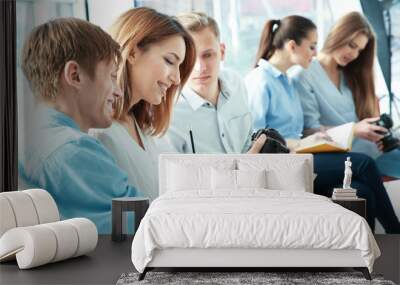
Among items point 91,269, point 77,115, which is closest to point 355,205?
point 91,269

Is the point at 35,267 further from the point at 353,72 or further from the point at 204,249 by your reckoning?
the point at 353,72

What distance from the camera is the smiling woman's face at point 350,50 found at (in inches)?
308

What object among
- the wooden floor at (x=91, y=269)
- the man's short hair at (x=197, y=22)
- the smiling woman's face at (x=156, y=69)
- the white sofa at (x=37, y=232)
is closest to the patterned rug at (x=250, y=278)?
the wooden floor at (x=91, y=269)

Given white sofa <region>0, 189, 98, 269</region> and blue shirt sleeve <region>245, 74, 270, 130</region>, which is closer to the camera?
white sofa <region>0, 189, 98, 269</region>

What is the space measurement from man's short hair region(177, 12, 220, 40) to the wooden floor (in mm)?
2619

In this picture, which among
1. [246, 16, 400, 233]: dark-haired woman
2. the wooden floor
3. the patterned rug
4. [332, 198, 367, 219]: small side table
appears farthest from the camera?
[246, 16, 400, 233]: dark-haired woman

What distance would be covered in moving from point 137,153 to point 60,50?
143 cm

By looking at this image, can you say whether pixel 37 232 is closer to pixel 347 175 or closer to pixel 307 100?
pixel 347 175

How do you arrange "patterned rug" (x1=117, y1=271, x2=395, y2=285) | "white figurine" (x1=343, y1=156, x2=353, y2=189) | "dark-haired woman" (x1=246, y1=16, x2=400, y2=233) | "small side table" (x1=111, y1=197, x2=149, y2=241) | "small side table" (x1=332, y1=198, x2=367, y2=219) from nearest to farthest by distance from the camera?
"patterned rug" (x1=117, y1=271, x2=395, y2=285), "small side table" (x1=332, y1=198, x2=367, y2=219), "small side table" (x1=111, y1=197, x2=149, y2=241), "white figurine" (x1=343, y1=156, x2=353, y2=189), "dark-haired woman" (x1=246, y1=16, x2=400, y2=233)

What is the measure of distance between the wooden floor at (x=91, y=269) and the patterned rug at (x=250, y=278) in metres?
0.20

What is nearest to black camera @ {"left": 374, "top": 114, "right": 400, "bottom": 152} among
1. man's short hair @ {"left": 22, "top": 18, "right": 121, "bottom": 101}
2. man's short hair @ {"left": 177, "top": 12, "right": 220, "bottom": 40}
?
man's short hair @ {"left": 177, "top": 12, "right": 220, "bottom": 40}

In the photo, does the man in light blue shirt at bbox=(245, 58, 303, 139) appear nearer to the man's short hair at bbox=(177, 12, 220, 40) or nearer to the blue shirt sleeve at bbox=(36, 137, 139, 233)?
the man's short hair at bbox=(177, 12, 220, 40)

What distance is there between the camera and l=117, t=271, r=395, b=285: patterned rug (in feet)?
16.8

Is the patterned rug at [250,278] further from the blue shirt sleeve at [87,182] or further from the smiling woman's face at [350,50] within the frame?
the smiling woman's face at [350,50]
